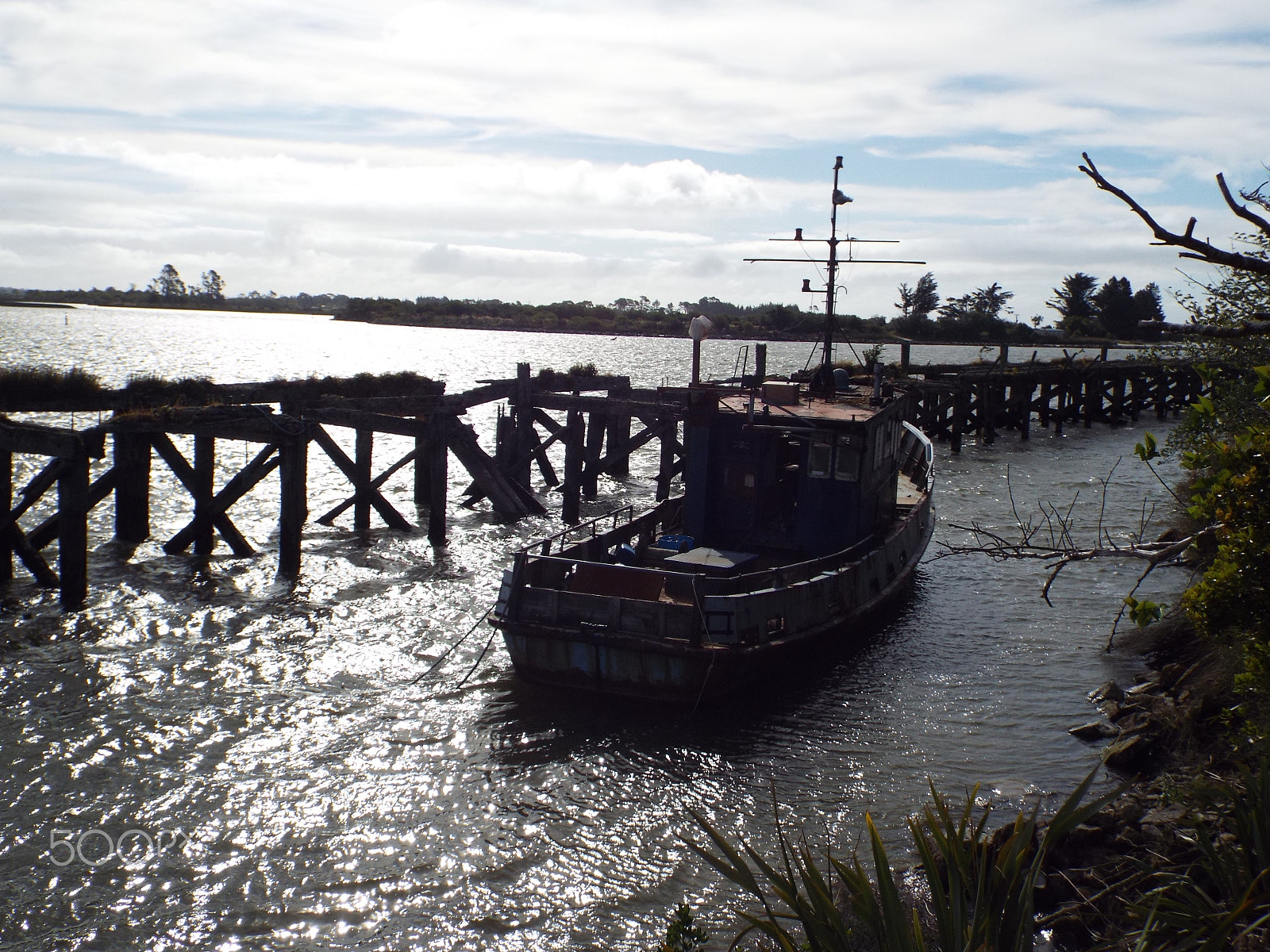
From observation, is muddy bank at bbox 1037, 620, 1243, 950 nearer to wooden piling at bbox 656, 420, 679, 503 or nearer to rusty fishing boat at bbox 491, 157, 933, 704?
rusty fishing boat at bbox 491, 157, 933, 704

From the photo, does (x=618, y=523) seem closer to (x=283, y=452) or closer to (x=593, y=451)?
(x=283, y=452)

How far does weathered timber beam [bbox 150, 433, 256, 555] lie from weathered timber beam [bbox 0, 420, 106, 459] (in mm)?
2241

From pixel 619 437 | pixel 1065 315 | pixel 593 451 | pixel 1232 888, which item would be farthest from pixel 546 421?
pixel 1065 315

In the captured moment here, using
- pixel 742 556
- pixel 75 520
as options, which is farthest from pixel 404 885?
pixel 75 520

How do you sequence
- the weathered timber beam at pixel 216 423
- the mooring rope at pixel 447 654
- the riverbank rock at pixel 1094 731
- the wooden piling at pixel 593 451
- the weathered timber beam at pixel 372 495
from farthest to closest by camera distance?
the wooden piling at pixel 593 451 < the weathered timber beam at pixel 372 495 < the weathered timber beam at pixel 216 423 < the mooring rope at pixel 447 654 < the riverbank rock at pixel 1094 731

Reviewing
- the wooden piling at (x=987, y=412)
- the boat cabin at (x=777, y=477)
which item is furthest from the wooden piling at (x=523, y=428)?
the wooden piling at (x=987, y=412)

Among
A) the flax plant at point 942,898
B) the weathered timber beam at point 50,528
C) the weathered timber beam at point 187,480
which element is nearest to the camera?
the flax plant at point 942,898

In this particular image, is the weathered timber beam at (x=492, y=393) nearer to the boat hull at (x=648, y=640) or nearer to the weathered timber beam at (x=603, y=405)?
the weathered timber beam at (x=603, y=405)

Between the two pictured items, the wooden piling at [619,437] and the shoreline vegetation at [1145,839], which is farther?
the wooden piling at [619,437]

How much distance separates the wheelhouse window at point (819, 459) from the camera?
14430mm

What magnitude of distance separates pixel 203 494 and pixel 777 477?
10.4 meters

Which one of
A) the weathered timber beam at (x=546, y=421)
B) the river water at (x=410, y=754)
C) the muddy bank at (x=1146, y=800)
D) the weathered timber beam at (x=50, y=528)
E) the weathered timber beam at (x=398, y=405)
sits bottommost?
the river water at (x=410, y=754)

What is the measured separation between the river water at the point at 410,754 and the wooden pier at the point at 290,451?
823 millimetres

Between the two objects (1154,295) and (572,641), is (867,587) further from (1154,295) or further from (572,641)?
(1154,295)
